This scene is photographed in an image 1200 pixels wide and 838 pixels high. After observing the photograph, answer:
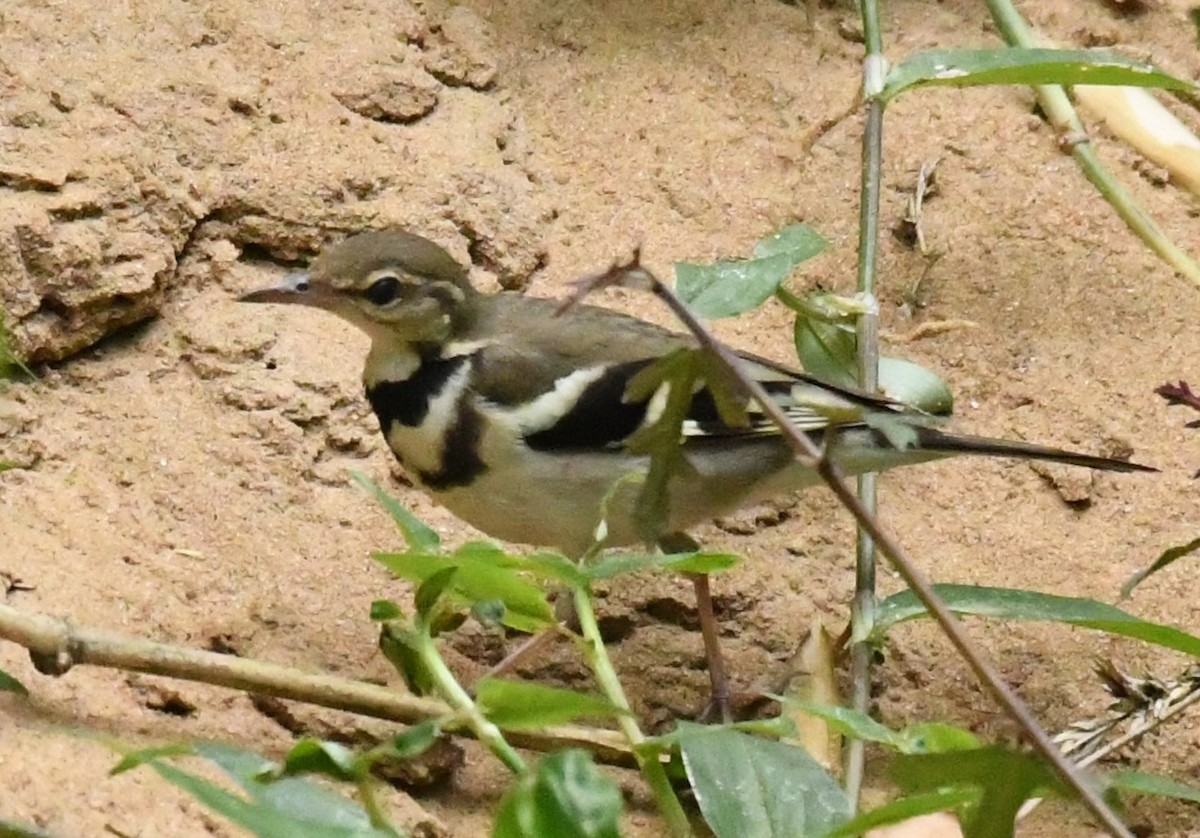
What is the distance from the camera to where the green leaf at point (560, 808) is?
6.14 ft

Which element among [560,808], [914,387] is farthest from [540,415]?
[560,808]

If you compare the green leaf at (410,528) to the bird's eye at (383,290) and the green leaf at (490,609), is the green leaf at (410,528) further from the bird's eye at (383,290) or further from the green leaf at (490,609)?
the bird's eye at (383,290)

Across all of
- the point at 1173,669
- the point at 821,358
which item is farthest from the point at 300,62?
the point at 1173,669

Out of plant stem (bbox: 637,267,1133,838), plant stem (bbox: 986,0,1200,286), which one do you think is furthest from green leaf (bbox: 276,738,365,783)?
plant stem (bbox: 986,0,1200,286)

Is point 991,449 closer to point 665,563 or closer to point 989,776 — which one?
point 665,563

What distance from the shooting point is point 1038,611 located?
10.0 ft

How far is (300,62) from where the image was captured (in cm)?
451

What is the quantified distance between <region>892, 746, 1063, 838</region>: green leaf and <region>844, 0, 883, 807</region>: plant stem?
50.0 inches

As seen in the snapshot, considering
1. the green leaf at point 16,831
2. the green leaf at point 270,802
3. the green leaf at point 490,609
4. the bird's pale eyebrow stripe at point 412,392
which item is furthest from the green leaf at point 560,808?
the bird's pale eyebrow stripe at point 412,392

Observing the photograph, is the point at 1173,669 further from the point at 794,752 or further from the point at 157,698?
the point at 157,698

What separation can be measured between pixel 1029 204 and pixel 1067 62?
1004mm

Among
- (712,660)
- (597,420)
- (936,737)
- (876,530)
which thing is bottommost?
(712,660)

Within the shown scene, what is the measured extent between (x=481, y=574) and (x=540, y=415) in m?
0.87

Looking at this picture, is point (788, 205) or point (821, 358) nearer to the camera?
point (821, 358)
